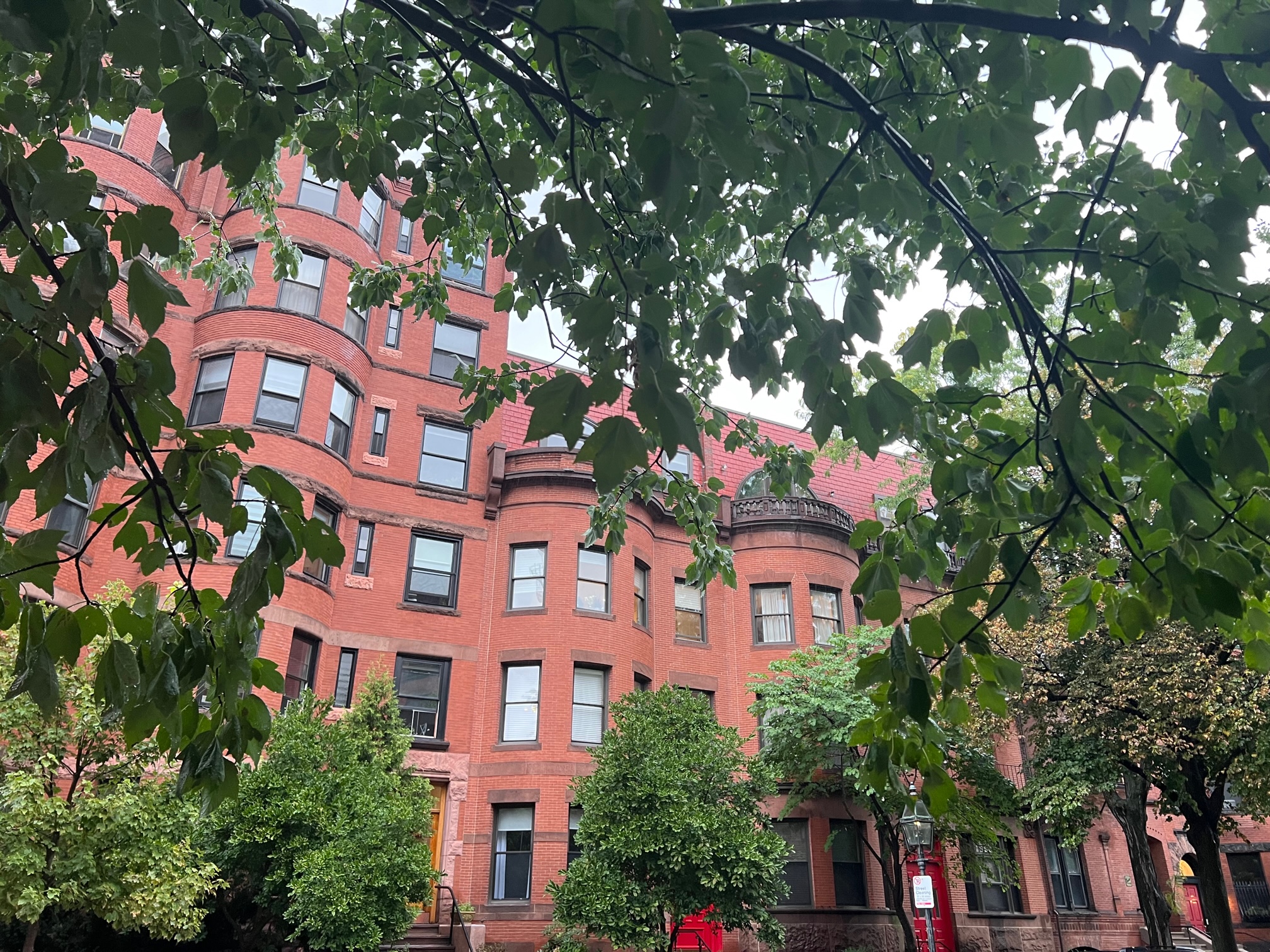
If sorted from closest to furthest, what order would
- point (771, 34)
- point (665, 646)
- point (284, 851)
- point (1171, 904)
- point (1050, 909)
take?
point (771, 34) < point (284, 851) < point (665, 646) < point (1050, 909) < point (1171, 904)

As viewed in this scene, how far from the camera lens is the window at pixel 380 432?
23.0 meters

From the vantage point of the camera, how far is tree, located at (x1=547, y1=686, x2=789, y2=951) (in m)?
15.4

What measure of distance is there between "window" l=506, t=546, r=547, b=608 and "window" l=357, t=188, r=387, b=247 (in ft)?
30.7

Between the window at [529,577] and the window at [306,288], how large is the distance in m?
7.80

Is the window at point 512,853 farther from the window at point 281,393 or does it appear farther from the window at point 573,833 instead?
the window at point 281,393

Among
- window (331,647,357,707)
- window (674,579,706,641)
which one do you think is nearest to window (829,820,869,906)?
window (674,579,706,641)

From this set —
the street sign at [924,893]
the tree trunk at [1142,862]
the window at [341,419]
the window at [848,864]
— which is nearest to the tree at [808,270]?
the street sign at [924,893]

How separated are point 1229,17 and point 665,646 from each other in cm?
2228

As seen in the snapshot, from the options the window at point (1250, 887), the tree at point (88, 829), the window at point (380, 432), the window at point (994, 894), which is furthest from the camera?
the window at point (1250, 887)

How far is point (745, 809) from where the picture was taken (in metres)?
17.0

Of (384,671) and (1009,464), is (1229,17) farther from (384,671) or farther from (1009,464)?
(384,671)

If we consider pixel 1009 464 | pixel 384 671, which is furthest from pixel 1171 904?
pixel 1009 464

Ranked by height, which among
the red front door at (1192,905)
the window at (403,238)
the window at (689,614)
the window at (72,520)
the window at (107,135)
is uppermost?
the window at (403,238)

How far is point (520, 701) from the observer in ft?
71.7
